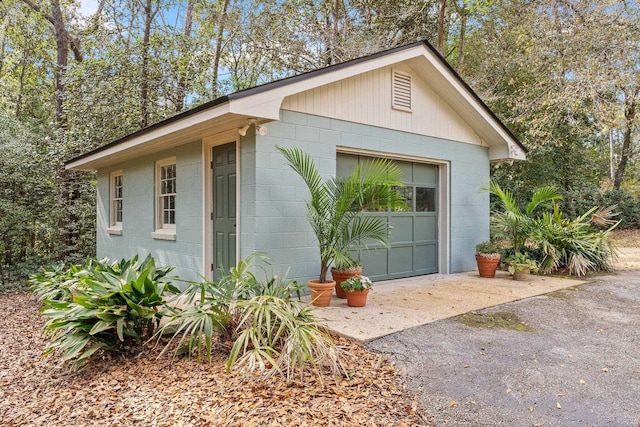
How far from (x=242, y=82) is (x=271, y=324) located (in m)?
13.5

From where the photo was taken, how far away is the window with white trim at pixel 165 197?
713 centimetres

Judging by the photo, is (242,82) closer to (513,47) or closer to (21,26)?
(21,26)

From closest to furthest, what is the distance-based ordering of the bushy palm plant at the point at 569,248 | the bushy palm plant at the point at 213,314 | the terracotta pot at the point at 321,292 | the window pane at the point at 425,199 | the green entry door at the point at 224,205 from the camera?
the bushy palm plant at the point at 213,314, the terracotta pot at the point at 321,292, the green entry door at the point at 224,205, the window pane at the point at 425,199, the bushy palm plant at the point at 569,248

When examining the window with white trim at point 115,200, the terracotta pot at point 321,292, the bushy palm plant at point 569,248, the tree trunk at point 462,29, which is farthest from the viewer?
the tree trunk at point 462,29

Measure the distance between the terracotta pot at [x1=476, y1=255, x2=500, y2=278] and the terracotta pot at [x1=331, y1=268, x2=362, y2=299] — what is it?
307 cm

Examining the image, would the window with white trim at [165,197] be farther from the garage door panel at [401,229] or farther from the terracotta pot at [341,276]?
the garage door panel at [401,229]

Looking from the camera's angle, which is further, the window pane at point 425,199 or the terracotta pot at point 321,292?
the window pane at point 425,199

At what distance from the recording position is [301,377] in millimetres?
3043

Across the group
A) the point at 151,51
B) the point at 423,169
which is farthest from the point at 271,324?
the point at 151,51

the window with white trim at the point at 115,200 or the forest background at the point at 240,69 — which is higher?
the forest background at the point at 240,69

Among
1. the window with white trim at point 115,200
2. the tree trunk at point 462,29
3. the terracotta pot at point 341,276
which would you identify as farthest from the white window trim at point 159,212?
the tree trunk at point 462,29

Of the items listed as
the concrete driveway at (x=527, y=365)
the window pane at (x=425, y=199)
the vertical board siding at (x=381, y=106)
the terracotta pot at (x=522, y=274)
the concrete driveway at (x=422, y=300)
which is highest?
the vertical board siding at (x=381, y=106)

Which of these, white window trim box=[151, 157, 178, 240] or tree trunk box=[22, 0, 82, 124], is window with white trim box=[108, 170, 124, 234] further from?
tree trunk box=[22, 0, 82, 124]

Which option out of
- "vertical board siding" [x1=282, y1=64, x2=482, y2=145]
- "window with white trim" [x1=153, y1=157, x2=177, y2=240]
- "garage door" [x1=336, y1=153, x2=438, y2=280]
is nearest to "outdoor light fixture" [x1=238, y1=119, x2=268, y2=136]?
"vertical board siding" [x1=282, y1=64, x2=482, y2=145]
